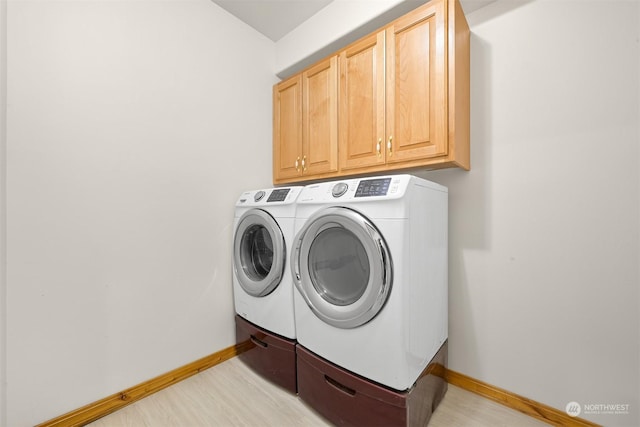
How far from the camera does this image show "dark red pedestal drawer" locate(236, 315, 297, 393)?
1.51 meters

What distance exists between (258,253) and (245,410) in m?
0.89

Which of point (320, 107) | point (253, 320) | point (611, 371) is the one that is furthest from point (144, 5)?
point (611, 371)

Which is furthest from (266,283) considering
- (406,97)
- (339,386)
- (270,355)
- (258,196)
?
(406,97)

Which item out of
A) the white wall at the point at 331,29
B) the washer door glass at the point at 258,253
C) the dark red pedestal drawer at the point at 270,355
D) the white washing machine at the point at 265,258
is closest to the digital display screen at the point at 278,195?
the white washing machine at the point at 265,258

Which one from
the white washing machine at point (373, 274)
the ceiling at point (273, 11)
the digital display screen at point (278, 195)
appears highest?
the ceiling at point (273, 11)

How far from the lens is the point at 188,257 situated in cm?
176

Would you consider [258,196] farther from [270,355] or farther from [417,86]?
[417,86]

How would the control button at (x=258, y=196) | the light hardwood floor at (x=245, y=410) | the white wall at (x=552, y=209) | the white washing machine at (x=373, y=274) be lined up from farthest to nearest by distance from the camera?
the control button at (x=258, y=196), the light hardwood floor at (x=245, y=410), the white wall at (x=552, y=209), the white washing machine at (x=373, y=274)

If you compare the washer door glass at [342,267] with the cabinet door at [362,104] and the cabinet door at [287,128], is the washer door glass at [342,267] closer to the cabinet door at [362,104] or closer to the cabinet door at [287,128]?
the cabinet door at [362,104]

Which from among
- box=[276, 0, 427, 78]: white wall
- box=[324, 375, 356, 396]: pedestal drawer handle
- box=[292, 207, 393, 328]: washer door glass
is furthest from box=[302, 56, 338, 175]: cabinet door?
box=[324, 375, 356, 396]: pedestal drawer handle

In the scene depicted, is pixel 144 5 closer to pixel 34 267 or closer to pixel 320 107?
pixel 320 107

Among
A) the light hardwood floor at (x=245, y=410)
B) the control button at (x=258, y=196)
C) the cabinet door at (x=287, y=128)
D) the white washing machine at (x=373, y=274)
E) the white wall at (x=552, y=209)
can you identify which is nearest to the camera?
the white washing machine at (x=373, y=274)

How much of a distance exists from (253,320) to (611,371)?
6.03 ft

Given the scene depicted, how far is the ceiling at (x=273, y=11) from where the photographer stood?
1.88m
